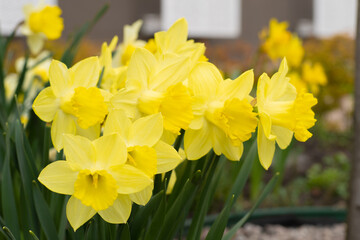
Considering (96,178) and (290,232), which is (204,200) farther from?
(290,232)

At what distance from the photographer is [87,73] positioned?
663 mm

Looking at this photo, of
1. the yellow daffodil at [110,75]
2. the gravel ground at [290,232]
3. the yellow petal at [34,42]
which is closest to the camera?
the yellow daffodil at [110,75]

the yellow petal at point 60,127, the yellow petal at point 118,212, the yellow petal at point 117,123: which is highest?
the yellow petal at point 117,123

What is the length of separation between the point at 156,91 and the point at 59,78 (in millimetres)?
138

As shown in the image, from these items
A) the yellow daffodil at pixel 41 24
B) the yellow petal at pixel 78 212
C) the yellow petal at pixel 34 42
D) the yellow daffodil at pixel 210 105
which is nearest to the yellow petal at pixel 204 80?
the yellow daffodil at pixel 210 105

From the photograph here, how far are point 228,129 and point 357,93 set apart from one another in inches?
27.2

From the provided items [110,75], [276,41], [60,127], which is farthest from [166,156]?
[276,41]

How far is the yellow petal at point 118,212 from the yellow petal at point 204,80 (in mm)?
173

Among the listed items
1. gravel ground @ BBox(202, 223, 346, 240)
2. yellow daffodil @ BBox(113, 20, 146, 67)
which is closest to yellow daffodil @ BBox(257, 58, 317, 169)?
yellow daffodil @ BBox(113, 20, 146, 67)

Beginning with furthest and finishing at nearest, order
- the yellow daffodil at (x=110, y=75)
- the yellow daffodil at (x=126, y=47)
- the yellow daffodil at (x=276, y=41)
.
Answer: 1. the yellow daffodil at (x=276, y=41)
2. the yellow daffodil at (x=126, y=47)
3. the yellow daffodil at (x=110, y=75)

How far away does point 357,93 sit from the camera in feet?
3.88

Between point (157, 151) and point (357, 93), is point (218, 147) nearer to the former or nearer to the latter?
point (157, 151)

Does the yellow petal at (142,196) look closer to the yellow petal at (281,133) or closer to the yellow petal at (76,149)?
the yellow petal at (76,149)

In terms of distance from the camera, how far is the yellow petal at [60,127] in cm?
65
